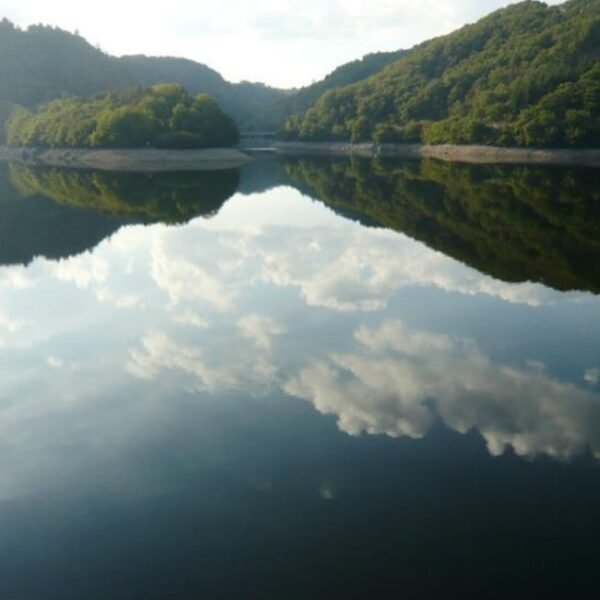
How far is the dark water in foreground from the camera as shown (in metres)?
10.4

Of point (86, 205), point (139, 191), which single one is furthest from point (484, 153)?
point (86, 205)

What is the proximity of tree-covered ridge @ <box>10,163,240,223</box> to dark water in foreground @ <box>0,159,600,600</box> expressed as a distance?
21048 mm

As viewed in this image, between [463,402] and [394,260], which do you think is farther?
[394,260]

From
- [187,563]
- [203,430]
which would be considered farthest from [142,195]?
[187,563]

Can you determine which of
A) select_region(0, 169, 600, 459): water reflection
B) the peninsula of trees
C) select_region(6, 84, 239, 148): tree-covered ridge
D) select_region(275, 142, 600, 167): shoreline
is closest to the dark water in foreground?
select_region(0, 169, 600, 459): water reflection

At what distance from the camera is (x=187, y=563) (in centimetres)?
1038

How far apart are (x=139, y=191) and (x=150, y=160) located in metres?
50.8

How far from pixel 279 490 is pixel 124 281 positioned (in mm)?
22077

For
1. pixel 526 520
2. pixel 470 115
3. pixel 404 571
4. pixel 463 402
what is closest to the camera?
pixel 404 571

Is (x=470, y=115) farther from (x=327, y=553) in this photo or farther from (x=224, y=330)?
(x=327, y=553)

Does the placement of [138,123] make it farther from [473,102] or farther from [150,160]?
[473,102]

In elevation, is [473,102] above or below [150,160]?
above

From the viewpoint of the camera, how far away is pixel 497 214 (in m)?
47.5

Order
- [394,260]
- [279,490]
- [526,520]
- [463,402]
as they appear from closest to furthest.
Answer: [526,520]
[279,490]
[463,402]
[394,260]
